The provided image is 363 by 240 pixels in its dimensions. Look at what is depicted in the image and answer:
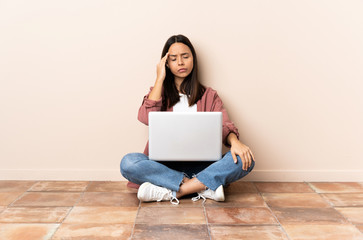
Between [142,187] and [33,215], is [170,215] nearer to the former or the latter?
[142,187]

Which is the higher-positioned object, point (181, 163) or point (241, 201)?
point (181, 163)

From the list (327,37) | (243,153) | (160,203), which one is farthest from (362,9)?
(160,203)

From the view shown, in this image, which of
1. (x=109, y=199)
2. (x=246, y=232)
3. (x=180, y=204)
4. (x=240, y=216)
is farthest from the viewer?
(x=109, y=199)

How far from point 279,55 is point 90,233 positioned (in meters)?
1.66

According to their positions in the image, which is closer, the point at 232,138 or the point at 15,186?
the point at 232,138

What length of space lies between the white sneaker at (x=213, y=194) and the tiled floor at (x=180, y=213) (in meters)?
0.03

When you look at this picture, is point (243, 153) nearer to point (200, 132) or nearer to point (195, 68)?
point (200, 132)

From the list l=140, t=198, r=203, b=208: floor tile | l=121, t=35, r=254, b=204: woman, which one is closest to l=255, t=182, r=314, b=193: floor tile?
l=121, t=35, r=254, b=204: woman

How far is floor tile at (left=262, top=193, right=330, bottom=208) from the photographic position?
2244 mm

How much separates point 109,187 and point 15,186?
61 cm

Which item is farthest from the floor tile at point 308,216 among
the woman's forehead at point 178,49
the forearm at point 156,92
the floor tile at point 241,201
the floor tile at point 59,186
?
the floor tile at point 59,186

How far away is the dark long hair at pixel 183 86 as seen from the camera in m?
2.54

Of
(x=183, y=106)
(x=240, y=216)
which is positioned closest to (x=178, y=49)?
(x=183, y=106)

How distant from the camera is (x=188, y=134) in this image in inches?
83.7
